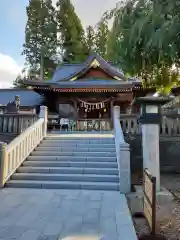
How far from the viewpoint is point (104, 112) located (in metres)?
18.6

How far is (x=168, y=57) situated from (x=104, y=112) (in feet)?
50.3

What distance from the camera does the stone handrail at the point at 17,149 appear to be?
680cm

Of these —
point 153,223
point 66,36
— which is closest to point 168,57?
point 153,223

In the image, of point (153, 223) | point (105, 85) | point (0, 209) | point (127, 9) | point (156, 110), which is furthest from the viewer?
point (105, 85)

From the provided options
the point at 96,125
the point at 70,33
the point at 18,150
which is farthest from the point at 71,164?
the point at 70,33

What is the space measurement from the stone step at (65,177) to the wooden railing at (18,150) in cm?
36

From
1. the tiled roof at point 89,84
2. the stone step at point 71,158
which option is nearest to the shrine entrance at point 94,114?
the tiled roof at point 89,84

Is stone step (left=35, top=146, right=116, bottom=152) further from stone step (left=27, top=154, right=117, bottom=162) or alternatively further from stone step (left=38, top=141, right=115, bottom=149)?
stone step (left=27, top=154, right=117, bottom=162)

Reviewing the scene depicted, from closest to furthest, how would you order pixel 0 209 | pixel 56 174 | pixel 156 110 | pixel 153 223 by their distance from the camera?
pixel 153 223
pixel 0 209
pixel 156 110
pixel 56 174

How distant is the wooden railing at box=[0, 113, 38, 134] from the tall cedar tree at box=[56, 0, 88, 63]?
24.1 meters

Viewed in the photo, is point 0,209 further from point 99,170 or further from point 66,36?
point 66,36

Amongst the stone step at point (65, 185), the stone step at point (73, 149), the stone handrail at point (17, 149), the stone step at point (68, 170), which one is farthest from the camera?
the stone step at point (73, 149)

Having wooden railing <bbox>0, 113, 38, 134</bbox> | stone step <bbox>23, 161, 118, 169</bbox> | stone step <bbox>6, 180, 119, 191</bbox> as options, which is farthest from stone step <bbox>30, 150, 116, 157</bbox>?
wooden railing <bbox>0, 113, 38, 134</bbox>

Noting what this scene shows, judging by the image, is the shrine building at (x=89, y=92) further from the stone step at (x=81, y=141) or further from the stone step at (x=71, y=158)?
the stone step at (x=71, y=158)
